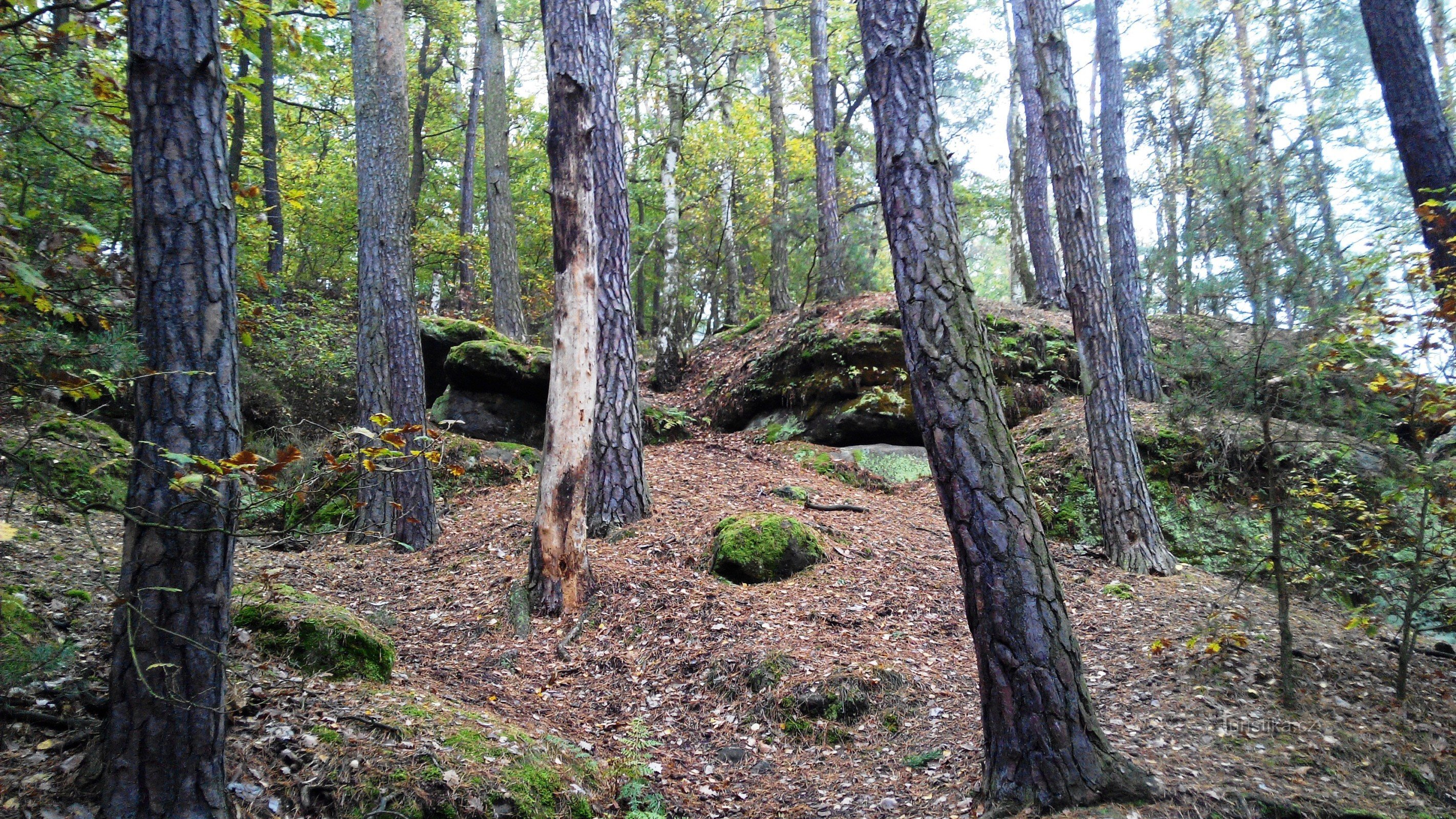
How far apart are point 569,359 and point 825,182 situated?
9.23 metres

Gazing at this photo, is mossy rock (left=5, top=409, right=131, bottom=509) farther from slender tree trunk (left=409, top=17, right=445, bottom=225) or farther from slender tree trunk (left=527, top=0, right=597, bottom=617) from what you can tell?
slender tree trunk (left=409, top=17, right=445, bottom=225)

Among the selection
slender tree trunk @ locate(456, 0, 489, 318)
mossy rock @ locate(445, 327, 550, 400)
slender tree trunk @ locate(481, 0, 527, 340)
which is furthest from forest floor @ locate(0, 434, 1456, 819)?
slender tree trunk @ locate(456, 0, 489, 318)

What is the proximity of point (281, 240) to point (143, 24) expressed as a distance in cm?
1314

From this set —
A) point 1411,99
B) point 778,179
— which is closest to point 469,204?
point 778,179

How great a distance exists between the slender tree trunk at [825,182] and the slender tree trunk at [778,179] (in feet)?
3.10

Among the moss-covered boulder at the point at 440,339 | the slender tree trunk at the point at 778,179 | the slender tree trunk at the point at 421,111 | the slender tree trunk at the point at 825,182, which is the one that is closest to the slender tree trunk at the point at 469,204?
the slender tree trunk at the point at 421,111

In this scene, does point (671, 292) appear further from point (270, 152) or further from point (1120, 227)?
point (270, 152)

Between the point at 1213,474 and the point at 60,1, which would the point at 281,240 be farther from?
the point at 1213,474

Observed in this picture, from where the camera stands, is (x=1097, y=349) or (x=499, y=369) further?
(x=499, y=369)

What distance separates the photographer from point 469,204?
1934 cm

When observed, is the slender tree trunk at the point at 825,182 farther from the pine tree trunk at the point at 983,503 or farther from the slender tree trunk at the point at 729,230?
the pine tree trunk at the point at 983,503

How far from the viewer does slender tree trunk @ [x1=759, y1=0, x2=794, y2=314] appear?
607 inches

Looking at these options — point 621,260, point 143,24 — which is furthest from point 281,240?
point 143,24

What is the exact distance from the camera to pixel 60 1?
445 cm
